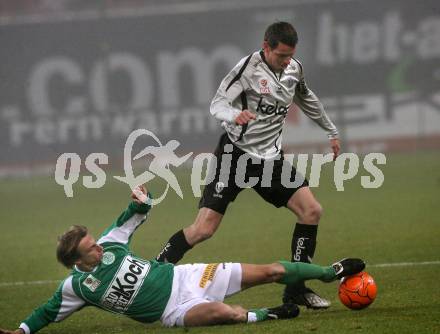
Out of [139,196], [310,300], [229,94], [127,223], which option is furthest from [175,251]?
[229,94]

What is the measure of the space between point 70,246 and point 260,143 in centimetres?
213

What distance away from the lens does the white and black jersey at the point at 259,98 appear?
27.2ft

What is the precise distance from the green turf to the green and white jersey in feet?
0.81

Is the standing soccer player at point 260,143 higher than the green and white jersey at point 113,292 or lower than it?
higher

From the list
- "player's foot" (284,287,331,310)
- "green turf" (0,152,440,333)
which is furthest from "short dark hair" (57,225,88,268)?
"player's foot" (284,287,331,310)

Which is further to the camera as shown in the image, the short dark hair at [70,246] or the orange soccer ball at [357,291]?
the orange soccer ball at [357,291]

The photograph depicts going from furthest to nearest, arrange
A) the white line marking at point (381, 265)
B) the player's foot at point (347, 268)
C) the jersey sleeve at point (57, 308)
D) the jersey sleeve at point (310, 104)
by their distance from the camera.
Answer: the white line marking at point (381, 265) < the jersey sleeve at point (310, 104) < the player's foot at point (347, 268) < the jersey sleeve at point (57, 308)

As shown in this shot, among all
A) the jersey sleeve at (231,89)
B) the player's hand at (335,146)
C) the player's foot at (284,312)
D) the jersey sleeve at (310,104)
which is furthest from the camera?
the player's hand at (335,146)

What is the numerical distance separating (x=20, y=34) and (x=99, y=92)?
7.31ft

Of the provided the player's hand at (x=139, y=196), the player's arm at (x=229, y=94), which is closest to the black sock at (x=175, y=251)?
the player's hand at (x=139, y=196)

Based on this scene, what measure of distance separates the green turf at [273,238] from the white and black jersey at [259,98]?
1356 mm

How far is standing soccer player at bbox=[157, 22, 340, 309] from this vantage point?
8.20 metres

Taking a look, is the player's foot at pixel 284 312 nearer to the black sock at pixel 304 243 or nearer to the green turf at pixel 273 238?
the green turf at pixel 273 238

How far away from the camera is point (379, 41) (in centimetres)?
2248
